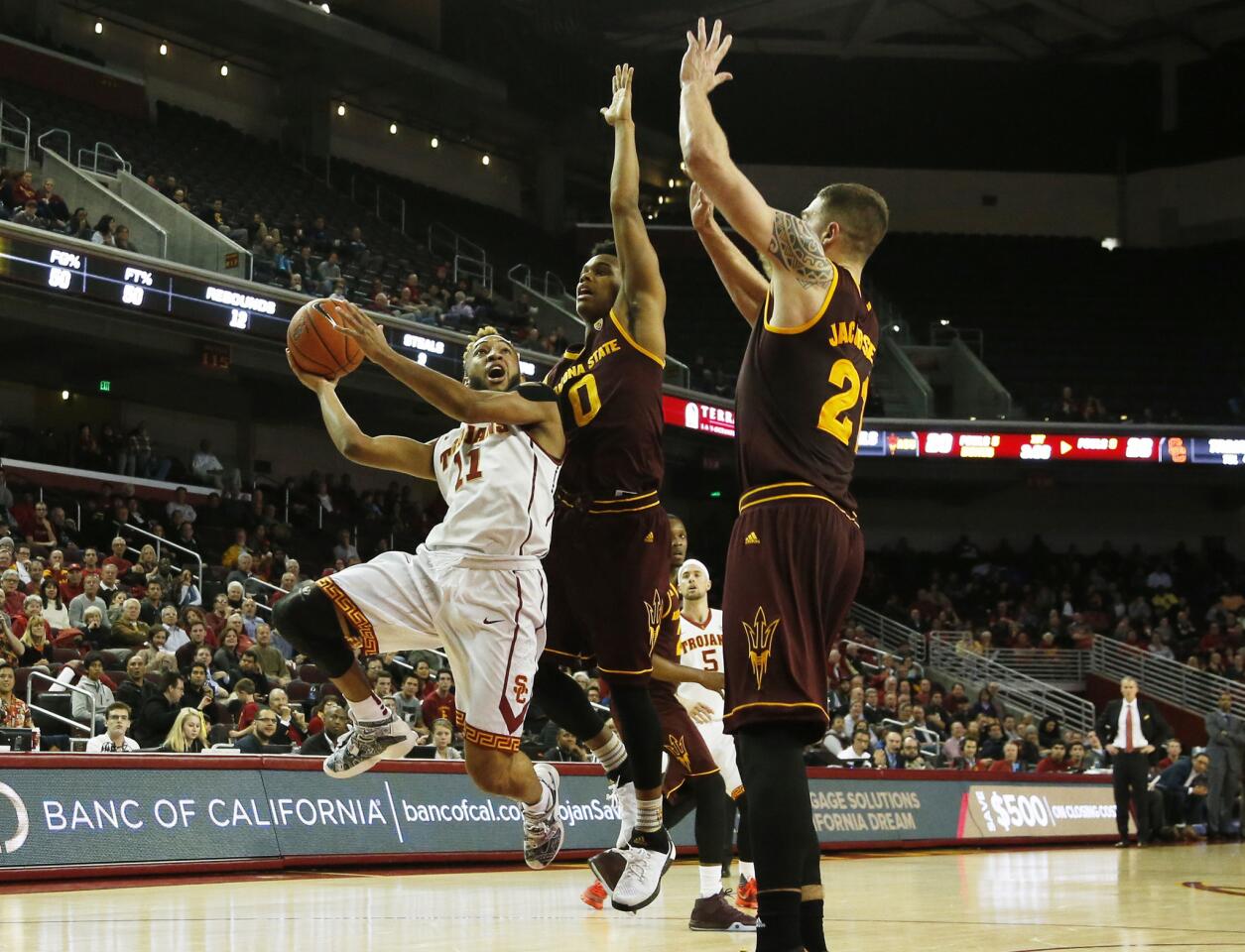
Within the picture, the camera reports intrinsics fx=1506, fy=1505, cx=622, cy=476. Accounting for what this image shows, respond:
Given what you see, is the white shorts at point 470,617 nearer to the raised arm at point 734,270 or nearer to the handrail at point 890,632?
the raised arm at point 734,270

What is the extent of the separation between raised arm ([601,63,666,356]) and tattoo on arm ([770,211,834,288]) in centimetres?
164

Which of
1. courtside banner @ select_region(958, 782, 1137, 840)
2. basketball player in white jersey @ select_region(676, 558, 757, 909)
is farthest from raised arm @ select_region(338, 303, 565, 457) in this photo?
courtside banner @ select_region(958, 782, 1137, 840)

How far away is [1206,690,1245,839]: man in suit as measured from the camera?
66.8 ft

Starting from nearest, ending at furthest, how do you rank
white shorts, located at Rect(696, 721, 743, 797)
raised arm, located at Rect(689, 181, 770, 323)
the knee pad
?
raised arm, located at Rect(689, 181, 770, 323), the knee pad, white shorts, located at Rect(696, 721, 743, 797)

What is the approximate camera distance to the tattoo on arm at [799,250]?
4758 millimetres

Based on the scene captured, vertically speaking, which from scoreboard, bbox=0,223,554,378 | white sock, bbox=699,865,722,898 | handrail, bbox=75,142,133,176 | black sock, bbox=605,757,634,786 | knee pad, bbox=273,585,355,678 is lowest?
white sock, bbox=699,865,722,898

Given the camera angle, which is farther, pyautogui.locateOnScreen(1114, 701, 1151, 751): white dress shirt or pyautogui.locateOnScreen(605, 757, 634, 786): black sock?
pyautogui.locateOnScreen(1114, 701, 1151, 751): white dress shirt

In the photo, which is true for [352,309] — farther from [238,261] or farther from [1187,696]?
[1187,696]

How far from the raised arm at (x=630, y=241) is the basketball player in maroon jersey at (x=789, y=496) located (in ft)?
4.26

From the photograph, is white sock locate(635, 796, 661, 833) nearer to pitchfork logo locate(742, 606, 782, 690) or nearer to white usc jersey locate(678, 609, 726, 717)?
pitchfork logo locate(742, 606, 782, 690)

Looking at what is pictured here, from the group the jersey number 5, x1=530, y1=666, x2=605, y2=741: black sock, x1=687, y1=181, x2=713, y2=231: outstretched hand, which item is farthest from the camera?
x1=530, y1=666, x2=605, y2=741: black sock

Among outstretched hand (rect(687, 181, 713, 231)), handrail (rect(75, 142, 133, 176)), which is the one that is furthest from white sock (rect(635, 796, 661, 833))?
handrail (rect(75, 142, 133, 176))

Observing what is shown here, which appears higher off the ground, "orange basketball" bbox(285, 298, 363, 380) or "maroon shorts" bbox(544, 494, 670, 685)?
"orange basketball" bbox(285, 298, 363, 380)

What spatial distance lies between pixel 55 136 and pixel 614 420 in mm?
22056
